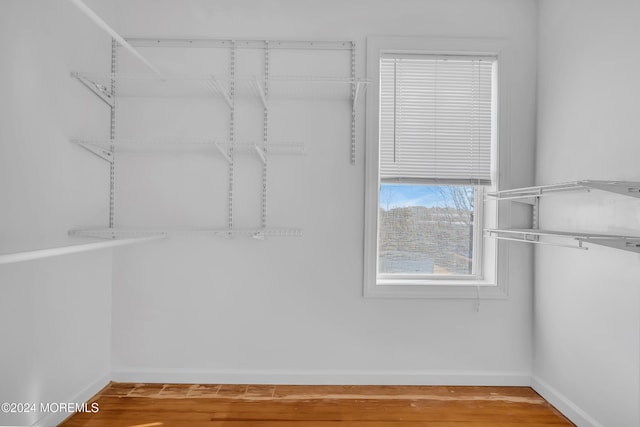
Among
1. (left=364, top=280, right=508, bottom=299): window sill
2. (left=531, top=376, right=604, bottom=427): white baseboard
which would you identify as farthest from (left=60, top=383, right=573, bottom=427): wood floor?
(left=364, top=280, right=508, bottom=299): window sill

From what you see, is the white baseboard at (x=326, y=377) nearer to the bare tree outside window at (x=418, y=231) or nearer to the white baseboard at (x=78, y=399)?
the white baseboard at (x=78, y=399)

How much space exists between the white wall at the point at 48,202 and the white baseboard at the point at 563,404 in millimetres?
2575

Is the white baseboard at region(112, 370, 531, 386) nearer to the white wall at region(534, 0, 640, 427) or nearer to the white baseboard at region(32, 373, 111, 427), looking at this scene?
the white baseboard at region(32, 373, 111, 427)

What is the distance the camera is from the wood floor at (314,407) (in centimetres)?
186

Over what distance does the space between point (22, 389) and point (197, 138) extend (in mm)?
1498

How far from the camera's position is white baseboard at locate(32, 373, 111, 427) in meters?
1.70

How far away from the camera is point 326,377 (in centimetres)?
224

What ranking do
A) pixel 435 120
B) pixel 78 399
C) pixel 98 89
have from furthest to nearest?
pixel 435 120, pixel 98 89, pixel 78 399

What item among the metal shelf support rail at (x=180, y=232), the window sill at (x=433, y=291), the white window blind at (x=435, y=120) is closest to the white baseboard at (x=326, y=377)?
the window sill at (x=433, y=291)

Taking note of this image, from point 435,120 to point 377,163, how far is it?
471 millimetres

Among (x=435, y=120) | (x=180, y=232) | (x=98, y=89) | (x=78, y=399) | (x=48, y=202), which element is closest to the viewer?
(x=48, y=202)

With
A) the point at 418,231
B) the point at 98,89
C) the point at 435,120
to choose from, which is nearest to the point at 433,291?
the point at 418,231

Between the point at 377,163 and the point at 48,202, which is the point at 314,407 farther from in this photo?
the point at 48,202

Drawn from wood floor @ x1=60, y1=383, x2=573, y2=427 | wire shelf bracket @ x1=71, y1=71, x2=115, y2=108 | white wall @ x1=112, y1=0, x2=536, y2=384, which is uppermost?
wire shelf bracket @ x1=71, y1=71, x2=115, y2=108
